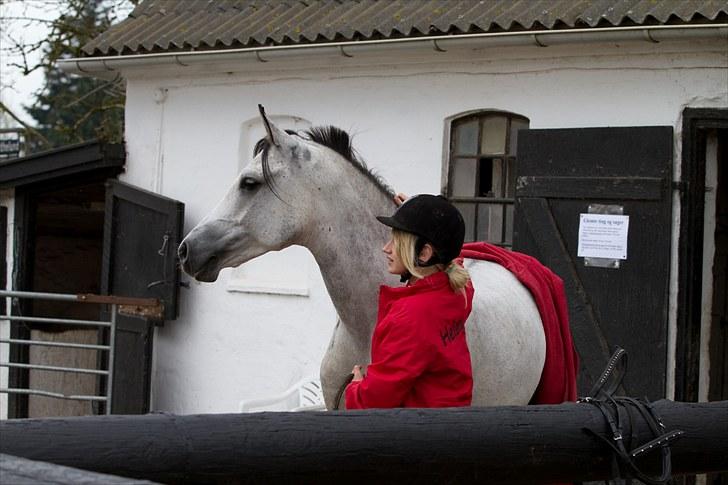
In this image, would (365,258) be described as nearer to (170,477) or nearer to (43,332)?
(170,477)

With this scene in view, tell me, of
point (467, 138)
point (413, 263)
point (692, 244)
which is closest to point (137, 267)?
point (467, 138)

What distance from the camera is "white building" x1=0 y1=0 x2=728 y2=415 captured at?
837 cm

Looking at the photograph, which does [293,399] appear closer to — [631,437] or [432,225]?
[432,225]

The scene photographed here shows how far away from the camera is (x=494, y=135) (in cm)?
957

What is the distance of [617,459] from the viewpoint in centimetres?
345

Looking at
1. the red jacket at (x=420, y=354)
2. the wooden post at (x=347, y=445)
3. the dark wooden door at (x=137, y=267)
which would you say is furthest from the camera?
the dark wooden door at (x=137, y=267)

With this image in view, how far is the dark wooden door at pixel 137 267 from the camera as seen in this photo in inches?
427

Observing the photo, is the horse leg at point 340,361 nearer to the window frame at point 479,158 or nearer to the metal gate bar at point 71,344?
the window frame at point 479,158

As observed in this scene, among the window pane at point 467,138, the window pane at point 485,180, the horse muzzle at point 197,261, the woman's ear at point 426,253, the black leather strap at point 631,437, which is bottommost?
the black leather strap at point 631,437

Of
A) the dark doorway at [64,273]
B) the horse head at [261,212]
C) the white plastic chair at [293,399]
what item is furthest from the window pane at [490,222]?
the horse head at [261,212]

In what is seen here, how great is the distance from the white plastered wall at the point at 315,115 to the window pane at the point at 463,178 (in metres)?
0.13

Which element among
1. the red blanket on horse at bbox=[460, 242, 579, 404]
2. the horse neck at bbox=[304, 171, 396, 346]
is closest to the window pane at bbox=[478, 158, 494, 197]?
the red blanket on horse at bbox=[460, 242, 579, 404]

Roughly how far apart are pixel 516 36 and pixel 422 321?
5.07m

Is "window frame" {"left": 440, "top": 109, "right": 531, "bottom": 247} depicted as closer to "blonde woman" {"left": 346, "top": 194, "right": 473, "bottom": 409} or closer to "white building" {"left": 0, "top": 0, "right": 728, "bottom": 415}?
"white building" {"left": 0, "top": 0, "right": 728, "bottom": 415}
